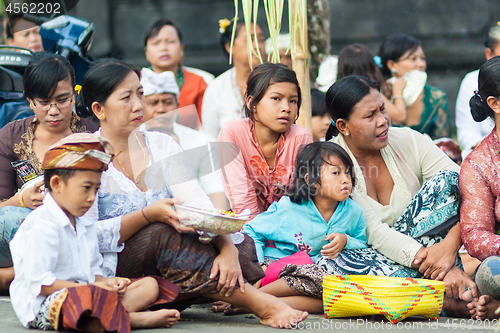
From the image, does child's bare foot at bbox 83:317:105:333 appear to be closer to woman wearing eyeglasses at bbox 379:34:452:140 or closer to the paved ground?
the paved ground

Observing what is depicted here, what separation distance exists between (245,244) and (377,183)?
3.44 ft

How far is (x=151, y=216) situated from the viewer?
106 inches

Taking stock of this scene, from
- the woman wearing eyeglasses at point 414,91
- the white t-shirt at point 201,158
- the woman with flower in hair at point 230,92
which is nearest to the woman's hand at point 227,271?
the white t-shirt at point 201,158

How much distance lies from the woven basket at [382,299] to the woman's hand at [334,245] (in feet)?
0.68

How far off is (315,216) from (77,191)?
1.38 m

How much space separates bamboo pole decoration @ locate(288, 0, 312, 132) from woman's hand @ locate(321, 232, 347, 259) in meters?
1.13

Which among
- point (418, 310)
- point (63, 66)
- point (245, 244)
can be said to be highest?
point (63, 66)

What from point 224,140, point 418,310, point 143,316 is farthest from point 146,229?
point 418,310

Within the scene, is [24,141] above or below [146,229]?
above

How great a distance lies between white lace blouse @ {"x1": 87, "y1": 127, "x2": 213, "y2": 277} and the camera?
2697 mm

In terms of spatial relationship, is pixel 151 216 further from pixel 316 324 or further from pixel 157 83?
pixel 157 83

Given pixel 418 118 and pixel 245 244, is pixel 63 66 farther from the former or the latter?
pixel 418 118

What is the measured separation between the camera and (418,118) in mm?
5352

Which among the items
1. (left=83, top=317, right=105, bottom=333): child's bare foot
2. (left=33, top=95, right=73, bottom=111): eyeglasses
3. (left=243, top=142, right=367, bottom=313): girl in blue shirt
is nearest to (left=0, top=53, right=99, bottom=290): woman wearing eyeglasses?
(left=33, top=95, right=73, bottom=111): eyeglasses
